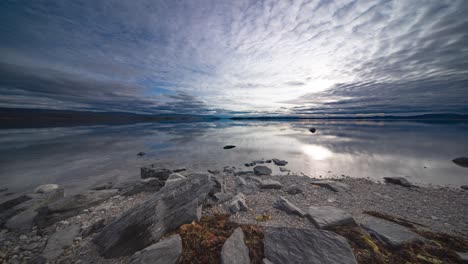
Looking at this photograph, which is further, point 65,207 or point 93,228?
point 65,207

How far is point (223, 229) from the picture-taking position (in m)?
4.46

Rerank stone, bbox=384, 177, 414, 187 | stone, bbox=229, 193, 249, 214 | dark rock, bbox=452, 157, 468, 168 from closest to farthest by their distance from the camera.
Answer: stone, bbox=229, 193, 249, 214
stone, bbox=384, 177, 414, 187
dark rock, bbox=452, 157, 468, 168

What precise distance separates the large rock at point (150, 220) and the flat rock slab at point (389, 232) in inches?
205

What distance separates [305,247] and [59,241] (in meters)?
6.44

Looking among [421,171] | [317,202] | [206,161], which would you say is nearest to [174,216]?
[317,202]

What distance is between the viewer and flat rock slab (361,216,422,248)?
12.8 ft

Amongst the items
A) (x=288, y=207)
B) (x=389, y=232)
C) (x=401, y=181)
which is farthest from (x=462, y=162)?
(x=288, y=207)

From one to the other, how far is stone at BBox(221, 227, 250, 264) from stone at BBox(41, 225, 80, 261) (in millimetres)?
4144

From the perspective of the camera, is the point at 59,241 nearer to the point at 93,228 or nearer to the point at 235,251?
the point at 93,228

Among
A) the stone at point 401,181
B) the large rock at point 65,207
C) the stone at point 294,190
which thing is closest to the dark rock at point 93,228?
the large rock at point 65,207

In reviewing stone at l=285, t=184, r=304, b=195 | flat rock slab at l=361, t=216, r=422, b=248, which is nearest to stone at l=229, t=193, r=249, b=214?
stone at l=285, t=184, r=304, b=195

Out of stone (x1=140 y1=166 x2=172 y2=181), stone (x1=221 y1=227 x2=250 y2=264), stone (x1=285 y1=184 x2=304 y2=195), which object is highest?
stone (x1=221 y1=227 x2=250 y2=264)

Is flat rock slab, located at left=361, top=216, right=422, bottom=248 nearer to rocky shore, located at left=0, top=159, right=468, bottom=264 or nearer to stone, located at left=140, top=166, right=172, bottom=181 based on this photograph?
rocky shore, located at left=0, top=159, right=468, bottom=264

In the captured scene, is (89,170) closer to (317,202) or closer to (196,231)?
(196,231)
